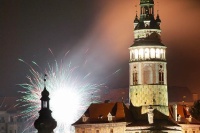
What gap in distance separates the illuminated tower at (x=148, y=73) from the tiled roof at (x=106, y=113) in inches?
64.6

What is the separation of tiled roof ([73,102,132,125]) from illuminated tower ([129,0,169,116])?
1.64 m

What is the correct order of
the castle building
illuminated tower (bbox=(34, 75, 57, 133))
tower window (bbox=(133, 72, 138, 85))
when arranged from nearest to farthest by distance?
illuminated tower (bbox=(34, 75, 57, 133)) → the castle building → tower window (bbox=(133, 72, 138, 85))

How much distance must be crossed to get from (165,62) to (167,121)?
7.81 metres

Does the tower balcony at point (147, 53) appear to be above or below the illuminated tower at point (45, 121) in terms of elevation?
above

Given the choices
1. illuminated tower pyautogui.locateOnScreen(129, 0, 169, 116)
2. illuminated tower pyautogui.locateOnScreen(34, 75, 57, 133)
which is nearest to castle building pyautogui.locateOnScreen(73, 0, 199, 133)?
illuminated tower pyautogui.locateOnScreen(129, 0, 169, 116)

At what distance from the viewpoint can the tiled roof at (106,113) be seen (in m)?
134

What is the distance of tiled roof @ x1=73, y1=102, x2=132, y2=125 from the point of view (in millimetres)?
133750

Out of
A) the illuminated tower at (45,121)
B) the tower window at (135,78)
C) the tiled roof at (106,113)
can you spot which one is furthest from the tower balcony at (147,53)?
the illuminated tower at (45,121)

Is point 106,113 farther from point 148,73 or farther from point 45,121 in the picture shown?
point 45,121

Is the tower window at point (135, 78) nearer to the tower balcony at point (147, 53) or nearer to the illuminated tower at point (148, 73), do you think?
the illuminated tower at point (148, 73)

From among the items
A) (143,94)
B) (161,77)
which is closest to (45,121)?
(143,94)

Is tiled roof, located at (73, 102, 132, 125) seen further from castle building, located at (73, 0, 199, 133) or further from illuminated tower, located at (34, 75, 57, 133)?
illuminated tower, located at (34, 75, 57, 133)

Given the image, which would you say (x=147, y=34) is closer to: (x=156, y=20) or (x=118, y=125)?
(x=156, y=20)

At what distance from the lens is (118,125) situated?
134 meters
